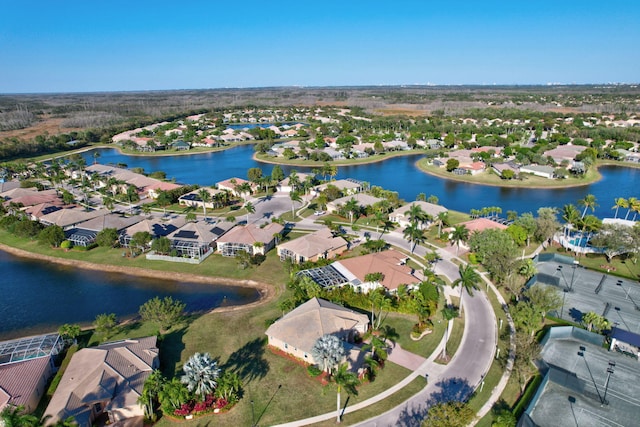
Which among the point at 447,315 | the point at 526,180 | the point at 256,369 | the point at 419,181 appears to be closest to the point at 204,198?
the point at 256,369

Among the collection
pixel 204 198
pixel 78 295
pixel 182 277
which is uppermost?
pixel 204 198

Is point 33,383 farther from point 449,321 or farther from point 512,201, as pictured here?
point 512,201

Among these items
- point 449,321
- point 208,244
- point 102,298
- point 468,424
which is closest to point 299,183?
point 208,244

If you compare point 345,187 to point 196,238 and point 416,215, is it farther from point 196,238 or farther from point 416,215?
point 196,238

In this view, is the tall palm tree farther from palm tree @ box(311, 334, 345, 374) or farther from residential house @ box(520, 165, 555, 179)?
residential house @ box(520, 165, 555, 179)

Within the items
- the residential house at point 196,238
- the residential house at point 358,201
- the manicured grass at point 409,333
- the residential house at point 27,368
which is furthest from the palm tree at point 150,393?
the residential house at point 358,201

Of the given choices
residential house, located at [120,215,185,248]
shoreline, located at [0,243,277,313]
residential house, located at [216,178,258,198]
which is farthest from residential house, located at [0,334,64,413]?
residential house, located at [216,178,258,198]

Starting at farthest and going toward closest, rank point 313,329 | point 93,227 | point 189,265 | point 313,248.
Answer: point 93,227 < point 189,265 < point 313,248 < point 313,329
